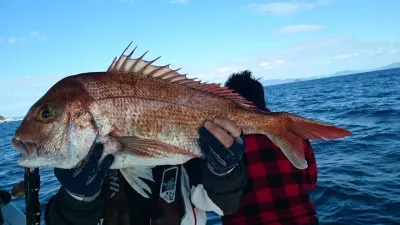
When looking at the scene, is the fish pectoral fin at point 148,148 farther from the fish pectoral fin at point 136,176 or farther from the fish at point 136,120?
the fish pectoral fin at point 136,176

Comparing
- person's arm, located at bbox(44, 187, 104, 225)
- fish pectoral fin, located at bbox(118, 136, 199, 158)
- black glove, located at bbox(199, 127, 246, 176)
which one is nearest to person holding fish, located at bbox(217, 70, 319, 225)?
black glove, located at bbox(199, 127, 246, 176)

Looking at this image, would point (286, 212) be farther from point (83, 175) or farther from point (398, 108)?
point (398, 108)

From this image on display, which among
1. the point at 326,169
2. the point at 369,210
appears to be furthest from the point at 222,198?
the point at 326,169

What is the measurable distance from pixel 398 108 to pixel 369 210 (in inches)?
623

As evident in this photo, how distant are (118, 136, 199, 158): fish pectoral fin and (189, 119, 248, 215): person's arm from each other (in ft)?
0.94

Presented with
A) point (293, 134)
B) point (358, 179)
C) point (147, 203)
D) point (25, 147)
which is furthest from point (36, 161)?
point (358, 179)

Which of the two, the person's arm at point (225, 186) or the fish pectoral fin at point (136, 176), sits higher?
the fish pectoral fin at point (136, 176)

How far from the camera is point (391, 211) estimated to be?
6.95 meters

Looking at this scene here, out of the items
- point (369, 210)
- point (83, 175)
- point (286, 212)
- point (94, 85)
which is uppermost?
point (94, 85)

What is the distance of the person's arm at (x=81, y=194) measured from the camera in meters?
2.84

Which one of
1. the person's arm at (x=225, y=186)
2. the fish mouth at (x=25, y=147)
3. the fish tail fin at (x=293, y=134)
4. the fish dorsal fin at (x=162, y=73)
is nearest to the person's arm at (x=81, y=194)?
the fish mouth at (x=25, y=147)

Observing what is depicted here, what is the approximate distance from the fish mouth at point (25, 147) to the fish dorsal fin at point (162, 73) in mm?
906

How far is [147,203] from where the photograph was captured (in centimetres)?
370

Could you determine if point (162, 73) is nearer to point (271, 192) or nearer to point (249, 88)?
point (249, 88)
